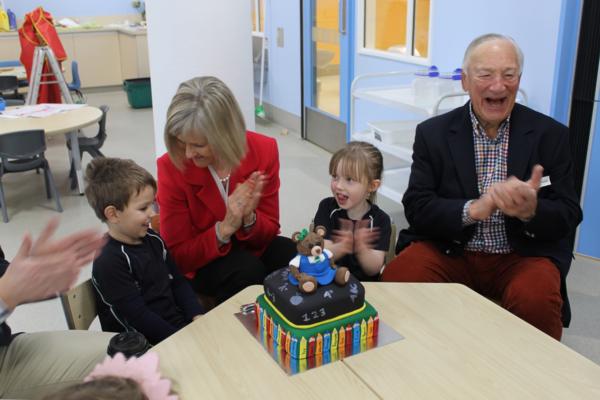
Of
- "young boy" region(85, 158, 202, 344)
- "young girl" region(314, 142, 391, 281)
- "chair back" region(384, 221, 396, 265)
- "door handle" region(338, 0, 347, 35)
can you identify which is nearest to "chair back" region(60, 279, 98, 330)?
"young boy" region(85, 158, 202, 344)

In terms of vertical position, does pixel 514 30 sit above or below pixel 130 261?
above

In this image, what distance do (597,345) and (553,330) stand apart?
2.23 feet

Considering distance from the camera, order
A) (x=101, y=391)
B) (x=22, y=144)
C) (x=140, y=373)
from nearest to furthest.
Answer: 1. (x=101, y=391)
2. (x=140, y=373)
3. (x=22, y=144)

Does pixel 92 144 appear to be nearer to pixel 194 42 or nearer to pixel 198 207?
pixel 194 42

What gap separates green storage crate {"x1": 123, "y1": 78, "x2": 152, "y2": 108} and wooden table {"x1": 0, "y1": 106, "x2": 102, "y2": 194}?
10.2 ft

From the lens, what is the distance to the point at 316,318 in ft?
4.57

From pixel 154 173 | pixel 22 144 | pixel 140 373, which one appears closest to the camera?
pixel 140 373

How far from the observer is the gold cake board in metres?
1.38

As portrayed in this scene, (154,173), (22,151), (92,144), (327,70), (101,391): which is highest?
(327,70)

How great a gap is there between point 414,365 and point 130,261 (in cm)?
93

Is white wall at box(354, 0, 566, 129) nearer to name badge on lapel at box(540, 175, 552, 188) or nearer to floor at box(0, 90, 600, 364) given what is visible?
floor at box(0, 90, 600, 364)

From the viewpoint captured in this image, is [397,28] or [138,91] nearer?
[397,28]

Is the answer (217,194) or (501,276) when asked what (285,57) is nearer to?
(217,194)

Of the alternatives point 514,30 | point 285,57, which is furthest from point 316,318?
point 285,57
